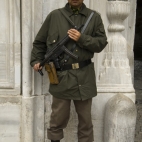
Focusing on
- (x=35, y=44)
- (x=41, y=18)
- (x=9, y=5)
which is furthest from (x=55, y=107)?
(x=9, y=5)

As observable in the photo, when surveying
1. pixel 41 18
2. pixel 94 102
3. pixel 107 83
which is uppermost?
pixel 41 18

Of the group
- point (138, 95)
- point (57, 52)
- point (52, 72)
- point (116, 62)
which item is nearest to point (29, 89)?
point (52, 72)

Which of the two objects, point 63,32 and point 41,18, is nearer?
point 63,32

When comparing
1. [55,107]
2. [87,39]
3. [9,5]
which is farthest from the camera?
[9,5]

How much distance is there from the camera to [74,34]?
2.97m

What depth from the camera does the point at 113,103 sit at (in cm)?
364

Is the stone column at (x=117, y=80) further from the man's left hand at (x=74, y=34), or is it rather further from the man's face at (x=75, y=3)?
the man's left hand at (x=74, y=34)

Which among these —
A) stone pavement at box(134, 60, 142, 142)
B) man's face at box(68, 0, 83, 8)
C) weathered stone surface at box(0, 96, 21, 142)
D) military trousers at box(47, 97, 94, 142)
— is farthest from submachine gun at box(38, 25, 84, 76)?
stone pavement at box(134, 60, 142, 142)

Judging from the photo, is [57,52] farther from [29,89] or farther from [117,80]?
[117,80]

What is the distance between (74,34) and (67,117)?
936 millimetres

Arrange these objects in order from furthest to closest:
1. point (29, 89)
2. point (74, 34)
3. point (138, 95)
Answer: point (138, 95)
point (29, 89)
point (74, 34)

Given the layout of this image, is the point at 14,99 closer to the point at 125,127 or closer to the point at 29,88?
the point at 29,88

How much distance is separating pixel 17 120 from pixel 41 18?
1256 millimetres

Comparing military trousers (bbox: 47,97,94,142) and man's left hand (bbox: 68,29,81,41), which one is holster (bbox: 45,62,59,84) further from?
man's left hand (bbox: 68,29,81,41)
